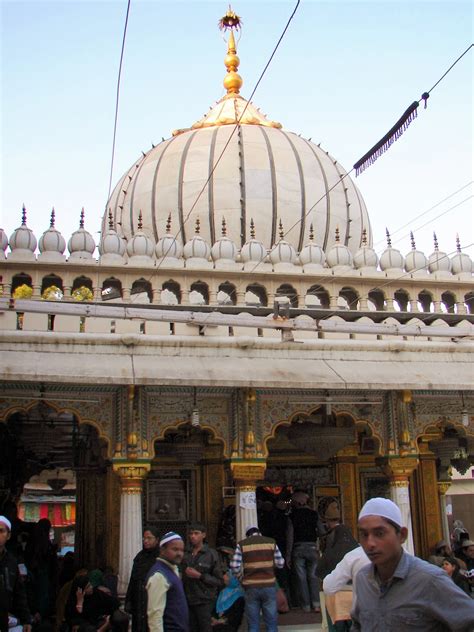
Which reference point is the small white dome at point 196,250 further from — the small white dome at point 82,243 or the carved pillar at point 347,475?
the carved pillar at point 347,475

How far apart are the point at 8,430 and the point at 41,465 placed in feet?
13.4

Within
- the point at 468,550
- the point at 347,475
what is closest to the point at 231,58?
the point at 347,475

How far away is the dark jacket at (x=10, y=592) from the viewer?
472 centimetres

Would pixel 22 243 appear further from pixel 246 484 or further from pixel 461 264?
pixel 461 264

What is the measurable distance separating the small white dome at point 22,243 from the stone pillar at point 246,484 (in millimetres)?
5549

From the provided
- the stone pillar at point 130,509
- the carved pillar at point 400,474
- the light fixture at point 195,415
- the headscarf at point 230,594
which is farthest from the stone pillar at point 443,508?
the headscarf at point 230,594

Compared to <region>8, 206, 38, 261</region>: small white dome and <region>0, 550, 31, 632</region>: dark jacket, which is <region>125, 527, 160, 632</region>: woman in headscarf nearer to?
<region>0, 550, 31, 632</region>: dark jacket

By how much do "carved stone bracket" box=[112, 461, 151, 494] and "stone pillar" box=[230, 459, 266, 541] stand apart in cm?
108

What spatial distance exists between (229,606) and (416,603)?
4.81m

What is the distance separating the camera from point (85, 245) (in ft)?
45.3

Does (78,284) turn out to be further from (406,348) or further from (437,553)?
(437,553)

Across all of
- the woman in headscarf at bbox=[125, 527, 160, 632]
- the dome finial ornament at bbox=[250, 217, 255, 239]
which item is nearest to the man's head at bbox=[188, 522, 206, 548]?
the woman in headscarf at bbox=[125, 527, 160, 632]

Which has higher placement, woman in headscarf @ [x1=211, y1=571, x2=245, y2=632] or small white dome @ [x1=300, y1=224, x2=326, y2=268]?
small white dome @ [x1=300, y1=224, x2=326, y2=268]

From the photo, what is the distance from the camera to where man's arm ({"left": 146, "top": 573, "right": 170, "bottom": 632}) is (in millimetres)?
4832
